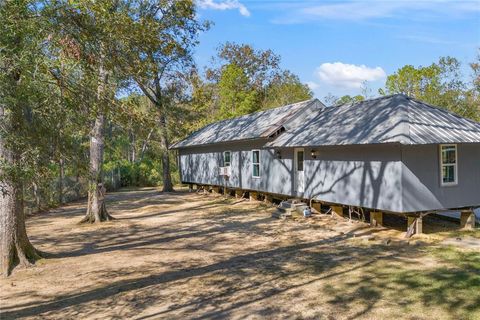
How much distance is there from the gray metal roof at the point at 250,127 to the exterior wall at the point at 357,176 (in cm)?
323

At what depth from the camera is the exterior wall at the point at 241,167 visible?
672 inches

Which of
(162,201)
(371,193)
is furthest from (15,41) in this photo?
(162,201)

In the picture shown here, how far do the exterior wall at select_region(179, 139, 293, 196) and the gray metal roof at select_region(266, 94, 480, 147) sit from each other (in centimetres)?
204

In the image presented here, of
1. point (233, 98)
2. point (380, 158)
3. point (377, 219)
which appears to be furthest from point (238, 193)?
point (233, 98)

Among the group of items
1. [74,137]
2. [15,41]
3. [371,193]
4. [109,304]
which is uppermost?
[15,41]

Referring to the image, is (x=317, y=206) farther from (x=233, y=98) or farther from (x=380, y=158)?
(x=233, y=98)

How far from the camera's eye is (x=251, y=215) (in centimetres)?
1587

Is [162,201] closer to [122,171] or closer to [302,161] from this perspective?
[302,161]

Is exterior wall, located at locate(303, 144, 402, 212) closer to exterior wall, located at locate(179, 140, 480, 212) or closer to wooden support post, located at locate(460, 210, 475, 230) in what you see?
exterior wall, located at locate(179, 140, 480, 212)

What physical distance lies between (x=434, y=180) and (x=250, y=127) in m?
10.6

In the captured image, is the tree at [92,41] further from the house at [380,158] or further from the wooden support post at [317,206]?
the wooden support post at [317,206]

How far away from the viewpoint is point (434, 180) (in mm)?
11273

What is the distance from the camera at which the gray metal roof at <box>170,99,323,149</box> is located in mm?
18016

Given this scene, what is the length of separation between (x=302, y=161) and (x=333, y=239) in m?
5.47
